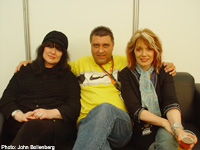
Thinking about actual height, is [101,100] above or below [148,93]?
below

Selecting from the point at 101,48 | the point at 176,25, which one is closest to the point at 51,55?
the point at 101,48

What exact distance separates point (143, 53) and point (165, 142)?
716mm

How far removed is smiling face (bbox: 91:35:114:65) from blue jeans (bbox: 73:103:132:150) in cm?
59

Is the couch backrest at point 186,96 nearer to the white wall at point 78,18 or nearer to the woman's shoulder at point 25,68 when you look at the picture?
the white wall at point 78,18

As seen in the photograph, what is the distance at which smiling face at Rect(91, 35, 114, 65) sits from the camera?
164cm

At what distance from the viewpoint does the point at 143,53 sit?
1397 mm

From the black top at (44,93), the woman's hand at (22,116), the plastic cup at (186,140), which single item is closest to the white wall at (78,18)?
the black top at (44,93)

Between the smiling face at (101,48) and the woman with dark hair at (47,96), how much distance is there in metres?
0.30

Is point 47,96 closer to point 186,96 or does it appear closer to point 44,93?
point 44,93

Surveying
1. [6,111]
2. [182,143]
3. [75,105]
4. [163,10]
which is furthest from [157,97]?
[6,111]

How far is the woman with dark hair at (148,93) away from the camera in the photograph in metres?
1.28

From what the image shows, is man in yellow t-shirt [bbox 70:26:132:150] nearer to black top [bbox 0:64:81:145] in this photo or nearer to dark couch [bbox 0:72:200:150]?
black top [bbox 0:64:81:145]

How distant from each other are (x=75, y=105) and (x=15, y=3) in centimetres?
141

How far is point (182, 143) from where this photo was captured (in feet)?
3.27
